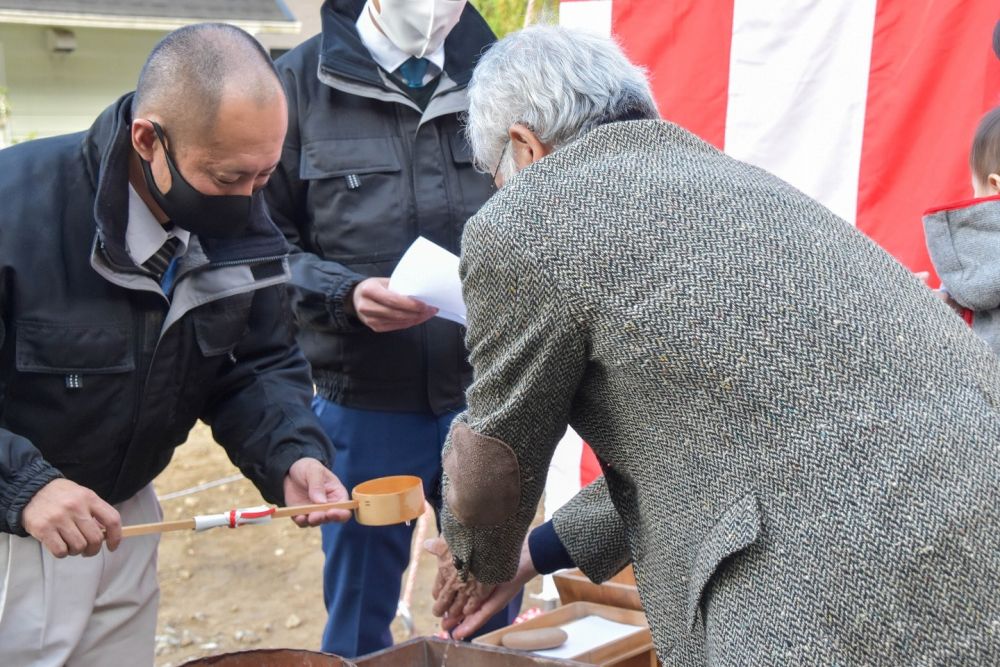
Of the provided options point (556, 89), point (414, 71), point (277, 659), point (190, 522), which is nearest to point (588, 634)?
point (277, 659)

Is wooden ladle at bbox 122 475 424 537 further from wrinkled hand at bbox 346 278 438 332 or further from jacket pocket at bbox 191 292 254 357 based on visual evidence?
wrinkled hand at bbox 346 278 438 332

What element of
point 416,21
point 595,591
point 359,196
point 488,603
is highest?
point 416,21

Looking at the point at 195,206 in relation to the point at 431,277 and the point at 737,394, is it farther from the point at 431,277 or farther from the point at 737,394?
the point at 737,394

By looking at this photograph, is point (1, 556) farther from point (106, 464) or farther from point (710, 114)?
point (710, 114)

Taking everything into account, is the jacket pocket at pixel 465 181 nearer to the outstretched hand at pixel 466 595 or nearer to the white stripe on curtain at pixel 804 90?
the white stripe on curtain at pixel 804 90

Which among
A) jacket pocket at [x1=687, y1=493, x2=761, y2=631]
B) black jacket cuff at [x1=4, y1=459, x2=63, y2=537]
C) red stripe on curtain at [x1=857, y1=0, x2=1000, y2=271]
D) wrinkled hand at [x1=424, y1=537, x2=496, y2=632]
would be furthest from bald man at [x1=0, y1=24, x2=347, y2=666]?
red stripe on curtain at [x1=857, y1=0, x2=1000, y2=271]

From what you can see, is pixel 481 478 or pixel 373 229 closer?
pixel 481 478

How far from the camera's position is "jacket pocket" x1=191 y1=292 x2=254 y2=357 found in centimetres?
216

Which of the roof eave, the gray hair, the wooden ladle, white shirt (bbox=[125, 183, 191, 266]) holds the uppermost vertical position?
the gray hair

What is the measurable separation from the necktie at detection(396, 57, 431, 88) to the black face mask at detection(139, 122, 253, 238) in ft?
3.17

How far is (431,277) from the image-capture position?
7.84 feet

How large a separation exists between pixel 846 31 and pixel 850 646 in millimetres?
2369

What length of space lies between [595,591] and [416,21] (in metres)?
1.63

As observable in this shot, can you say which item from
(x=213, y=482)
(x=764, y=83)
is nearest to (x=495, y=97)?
(x=764, y=83)
